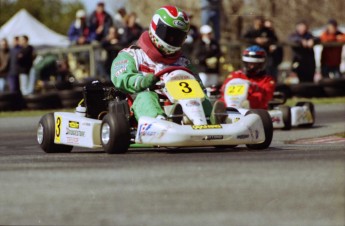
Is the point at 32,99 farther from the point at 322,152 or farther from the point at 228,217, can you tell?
the point at 228,217

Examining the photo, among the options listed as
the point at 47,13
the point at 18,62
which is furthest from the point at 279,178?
the point at 47,13

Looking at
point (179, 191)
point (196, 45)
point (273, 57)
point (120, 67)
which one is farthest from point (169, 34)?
point (273, 57)

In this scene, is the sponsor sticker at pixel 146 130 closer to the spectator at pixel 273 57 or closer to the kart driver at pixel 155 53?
the kart driver at pixel 155 53

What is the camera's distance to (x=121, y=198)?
630 cm

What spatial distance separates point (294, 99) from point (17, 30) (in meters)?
11.0

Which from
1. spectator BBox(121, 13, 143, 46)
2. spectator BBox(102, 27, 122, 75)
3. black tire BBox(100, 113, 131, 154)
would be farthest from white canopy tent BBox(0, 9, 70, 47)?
black tire BBox(100, 113, 131, 154)

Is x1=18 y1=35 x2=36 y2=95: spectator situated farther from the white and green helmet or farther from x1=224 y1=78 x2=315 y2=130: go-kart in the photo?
the white and green helmet

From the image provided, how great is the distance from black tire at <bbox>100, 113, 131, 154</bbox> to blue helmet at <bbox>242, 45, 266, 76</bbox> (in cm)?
531

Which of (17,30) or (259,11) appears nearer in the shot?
(17,30)

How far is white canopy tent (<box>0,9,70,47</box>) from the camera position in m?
29.1

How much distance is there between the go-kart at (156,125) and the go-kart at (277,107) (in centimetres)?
339

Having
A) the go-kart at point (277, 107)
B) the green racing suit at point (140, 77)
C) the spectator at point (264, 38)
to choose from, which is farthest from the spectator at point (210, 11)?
the green racing suit at point (140, 77)

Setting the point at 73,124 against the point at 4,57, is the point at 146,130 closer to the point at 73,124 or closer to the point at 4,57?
the point at 73,124

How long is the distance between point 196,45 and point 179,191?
539 inches
